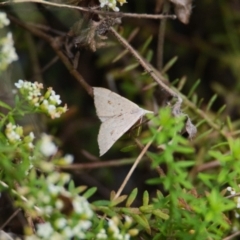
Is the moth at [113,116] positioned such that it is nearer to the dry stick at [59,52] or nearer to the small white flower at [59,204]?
the dry stick at [59,52]

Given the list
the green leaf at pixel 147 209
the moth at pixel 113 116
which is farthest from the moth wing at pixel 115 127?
the green leaf at pixel 147 209

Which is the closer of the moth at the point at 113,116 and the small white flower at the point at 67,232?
the small white flower at the point at 67,232

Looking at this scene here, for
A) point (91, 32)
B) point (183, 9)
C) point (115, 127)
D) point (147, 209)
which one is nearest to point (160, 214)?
point (147, 209)

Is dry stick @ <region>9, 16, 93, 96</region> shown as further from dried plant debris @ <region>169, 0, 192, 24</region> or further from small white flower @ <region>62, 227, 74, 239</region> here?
small white flower @ <region>62, 227, 74, 239</region>

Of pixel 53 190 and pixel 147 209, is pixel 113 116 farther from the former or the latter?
pixel 53 190

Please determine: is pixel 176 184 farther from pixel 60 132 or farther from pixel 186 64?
pixel 186 64

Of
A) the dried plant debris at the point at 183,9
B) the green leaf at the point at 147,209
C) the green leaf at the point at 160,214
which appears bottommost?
the green leaf at the point at 160,214

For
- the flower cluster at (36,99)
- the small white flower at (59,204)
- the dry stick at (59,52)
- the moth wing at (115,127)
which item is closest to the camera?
the small white flower at (59,204)

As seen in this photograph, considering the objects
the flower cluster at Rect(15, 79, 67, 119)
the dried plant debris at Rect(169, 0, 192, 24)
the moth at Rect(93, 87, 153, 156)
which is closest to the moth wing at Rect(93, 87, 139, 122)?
the moth at Rect(93, 87, 153, 156)

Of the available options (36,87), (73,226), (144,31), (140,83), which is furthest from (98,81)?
(73,226)
